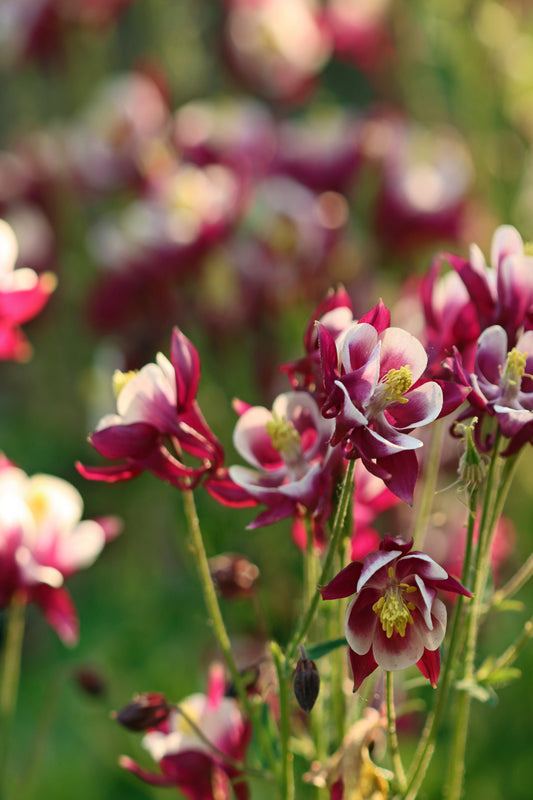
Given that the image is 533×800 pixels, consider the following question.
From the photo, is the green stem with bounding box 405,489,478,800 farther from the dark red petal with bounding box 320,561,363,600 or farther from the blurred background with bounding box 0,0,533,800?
the blurred background with bounding box 0,0,533,800

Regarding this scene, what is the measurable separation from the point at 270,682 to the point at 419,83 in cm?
185

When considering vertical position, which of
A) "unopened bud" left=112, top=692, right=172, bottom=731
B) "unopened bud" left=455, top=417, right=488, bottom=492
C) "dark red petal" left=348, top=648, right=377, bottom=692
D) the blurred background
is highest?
"unopened bud" left=455, top=417, right=488, bottom=492

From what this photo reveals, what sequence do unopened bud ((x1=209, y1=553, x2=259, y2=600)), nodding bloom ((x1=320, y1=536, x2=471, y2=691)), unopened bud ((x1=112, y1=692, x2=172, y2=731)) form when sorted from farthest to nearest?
Answer: 1. unopened bud ((x1=209, y1=553, x2=259, y2=600))
2. unopened bud ((x1=112, y1=692, x2=172, y2=731))
3. nodding bloom ((x1=320, y1=536, x2=471, y2=691))

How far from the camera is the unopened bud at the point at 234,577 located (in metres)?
0.68

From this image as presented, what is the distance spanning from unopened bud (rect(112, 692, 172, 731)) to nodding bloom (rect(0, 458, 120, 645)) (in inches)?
5.6

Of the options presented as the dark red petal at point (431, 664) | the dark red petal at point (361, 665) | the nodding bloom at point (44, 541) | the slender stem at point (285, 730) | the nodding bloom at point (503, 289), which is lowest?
the nodding bloom at point (44, 541)

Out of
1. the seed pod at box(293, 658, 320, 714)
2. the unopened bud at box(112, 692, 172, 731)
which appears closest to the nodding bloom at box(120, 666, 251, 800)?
the unopened bud at box(112, 692, 172, 731)

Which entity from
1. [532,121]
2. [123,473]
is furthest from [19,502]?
[532,121]

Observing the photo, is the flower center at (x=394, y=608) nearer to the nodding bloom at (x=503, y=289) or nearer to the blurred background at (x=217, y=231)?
the nodding bloom at (x=503, y=289)

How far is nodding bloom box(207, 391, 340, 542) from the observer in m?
0.51

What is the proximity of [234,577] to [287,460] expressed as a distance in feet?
0.47

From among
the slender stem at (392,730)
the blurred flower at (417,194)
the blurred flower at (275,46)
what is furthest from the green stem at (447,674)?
the blurred flower at (275,46)

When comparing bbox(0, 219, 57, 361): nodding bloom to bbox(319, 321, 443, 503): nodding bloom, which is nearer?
bbox(319, 321, 443, 503): nodding bloom

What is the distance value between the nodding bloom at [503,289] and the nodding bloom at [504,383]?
A: 0.05 ft
